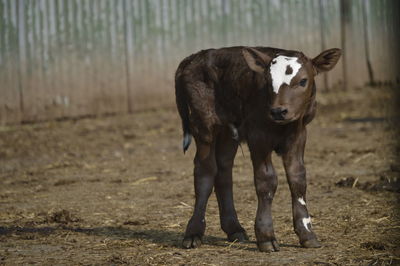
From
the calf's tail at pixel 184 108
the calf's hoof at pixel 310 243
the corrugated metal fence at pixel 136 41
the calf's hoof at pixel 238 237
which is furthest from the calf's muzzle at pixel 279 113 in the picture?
the corrugated metal fence at pixel 136 41

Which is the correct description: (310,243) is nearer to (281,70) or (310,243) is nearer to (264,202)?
(264,202)

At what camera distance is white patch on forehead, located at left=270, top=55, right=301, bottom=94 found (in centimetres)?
682

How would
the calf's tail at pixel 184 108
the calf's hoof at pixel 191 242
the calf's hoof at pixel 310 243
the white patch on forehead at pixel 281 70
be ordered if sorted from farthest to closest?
1. the calf's tail at pixel 184 108
2. the calf's hoof at pixel 191 242
3. the calf's hoof at pixel 310 243
4. the white patch on forehead at pixel 281 70

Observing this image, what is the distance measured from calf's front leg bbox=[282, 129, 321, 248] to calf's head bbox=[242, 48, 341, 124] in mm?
310

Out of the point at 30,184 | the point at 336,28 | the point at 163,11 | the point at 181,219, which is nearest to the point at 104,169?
the point at 30,184

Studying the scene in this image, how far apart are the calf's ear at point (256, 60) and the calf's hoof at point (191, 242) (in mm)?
1479

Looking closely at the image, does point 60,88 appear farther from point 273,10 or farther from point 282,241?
point 282,241

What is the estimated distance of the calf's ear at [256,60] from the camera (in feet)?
23.0

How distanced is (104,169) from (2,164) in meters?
1.69

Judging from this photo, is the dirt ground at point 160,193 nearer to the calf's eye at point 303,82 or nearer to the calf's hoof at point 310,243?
the calf's hoof at point 310,243

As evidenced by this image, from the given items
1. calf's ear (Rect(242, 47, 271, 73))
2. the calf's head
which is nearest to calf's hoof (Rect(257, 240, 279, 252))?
the calf's head

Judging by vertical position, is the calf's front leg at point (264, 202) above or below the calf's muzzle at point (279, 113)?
below

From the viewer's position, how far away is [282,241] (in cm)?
735

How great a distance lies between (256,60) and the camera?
23.1 feet
